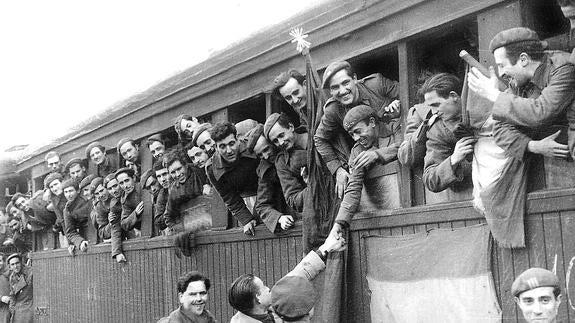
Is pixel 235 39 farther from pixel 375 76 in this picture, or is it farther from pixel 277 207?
pixel 375 76

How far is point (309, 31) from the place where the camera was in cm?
661

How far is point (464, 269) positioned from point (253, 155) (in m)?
2.84

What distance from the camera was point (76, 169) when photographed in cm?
1200

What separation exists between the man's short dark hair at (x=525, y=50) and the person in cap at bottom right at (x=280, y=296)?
5.41 feet

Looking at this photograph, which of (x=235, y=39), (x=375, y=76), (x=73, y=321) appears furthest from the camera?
(x=73, y=321)

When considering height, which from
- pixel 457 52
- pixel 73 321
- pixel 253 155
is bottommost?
pixel 73 321

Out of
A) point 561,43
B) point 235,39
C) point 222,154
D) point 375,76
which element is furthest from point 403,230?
point 235,39

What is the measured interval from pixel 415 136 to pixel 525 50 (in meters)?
1.17

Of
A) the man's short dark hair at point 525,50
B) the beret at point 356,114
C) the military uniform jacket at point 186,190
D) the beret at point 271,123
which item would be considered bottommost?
the military uniform jacket at point 186,190

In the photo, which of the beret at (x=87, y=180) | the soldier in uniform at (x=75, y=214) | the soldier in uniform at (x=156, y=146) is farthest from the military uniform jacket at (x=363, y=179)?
the soldier in uniform at (x=75, y=214)

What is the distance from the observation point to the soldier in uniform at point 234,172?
7.27 m

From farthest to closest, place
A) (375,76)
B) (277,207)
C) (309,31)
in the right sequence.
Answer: (277,207)
(309,31)
(375,76)

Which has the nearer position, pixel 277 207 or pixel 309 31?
pixel 309 31

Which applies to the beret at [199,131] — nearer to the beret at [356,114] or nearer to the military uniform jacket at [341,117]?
the military uniform jacket at [341,117]
